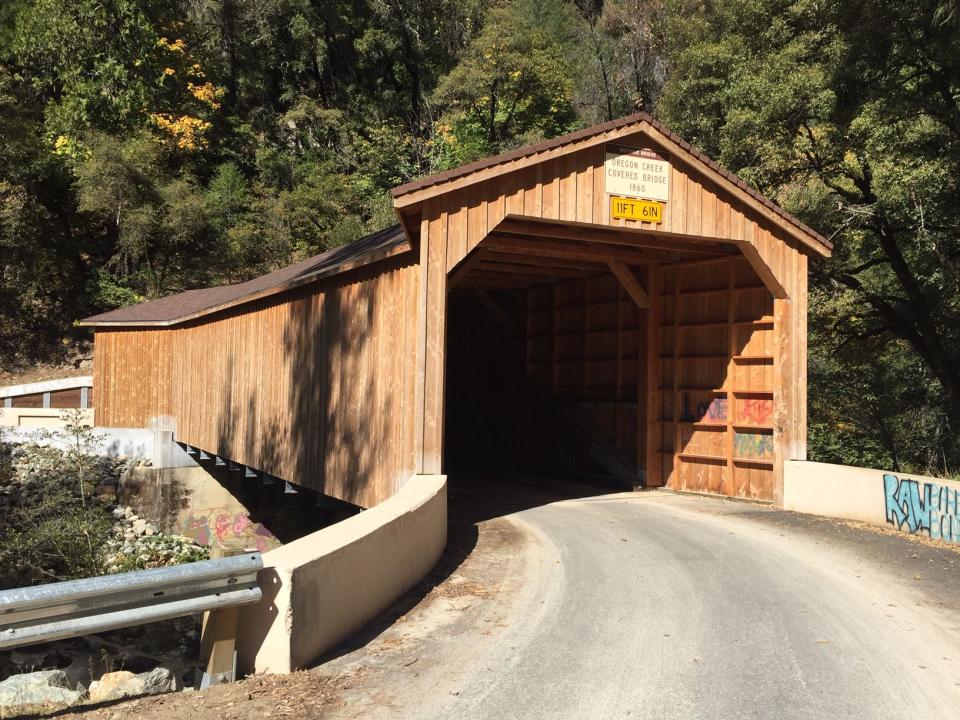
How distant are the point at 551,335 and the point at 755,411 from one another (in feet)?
19.8

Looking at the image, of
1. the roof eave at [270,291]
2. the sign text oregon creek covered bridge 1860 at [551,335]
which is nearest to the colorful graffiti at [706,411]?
the sign text oregon creek covered bridge 1860 at [551,335]

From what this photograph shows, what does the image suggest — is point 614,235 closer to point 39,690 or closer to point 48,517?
point 39,690

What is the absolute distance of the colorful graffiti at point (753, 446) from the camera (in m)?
12.1

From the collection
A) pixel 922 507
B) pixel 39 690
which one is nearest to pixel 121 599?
pixel 39 690

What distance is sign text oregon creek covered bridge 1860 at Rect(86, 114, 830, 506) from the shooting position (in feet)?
31.7

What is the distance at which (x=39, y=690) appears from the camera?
5.00 metres

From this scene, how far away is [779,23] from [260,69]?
31.2m

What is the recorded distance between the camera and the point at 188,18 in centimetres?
3966

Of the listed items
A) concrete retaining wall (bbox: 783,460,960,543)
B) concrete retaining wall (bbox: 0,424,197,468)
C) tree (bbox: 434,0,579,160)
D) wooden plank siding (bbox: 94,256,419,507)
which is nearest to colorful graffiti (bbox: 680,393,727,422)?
concrete retaining wall (bbox: 783,460,960,543)

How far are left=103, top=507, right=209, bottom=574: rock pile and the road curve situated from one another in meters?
8.92

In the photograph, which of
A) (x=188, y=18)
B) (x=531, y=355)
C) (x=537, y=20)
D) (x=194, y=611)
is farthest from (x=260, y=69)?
(x=194, y=611)

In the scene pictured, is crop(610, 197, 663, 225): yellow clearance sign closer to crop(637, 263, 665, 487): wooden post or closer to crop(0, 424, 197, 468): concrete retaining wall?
crop(637, 263, 665, 487): wooden post

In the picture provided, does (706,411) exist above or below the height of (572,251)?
below

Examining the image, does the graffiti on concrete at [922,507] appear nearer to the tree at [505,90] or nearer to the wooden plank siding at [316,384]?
the wooden plank siding at [316,384]
